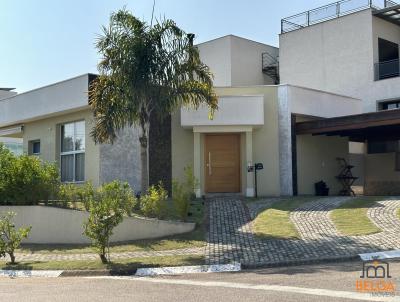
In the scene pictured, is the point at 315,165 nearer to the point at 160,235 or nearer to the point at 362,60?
the point at 362,60

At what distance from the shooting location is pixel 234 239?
12.5 metres

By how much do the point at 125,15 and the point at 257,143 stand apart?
24.6 feet

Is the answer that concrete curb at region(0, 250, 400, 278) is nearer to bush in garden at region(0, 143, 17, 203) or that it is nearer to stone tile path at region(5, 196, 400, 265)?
stone tile path at region(5, 196, 400, 265)

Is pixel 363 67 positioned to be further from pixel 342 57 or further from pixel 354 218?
pixel 354 218

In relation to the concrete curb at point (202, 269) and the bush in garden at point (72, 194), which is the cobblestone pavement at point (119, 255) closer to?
the concrete curb at point (202, 269)

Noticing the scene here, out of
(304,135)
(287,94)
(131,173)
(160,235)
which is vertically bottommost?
(160,235)

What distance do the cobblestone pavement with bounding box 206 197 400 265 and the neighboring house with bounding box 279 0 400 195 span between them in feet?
27.9

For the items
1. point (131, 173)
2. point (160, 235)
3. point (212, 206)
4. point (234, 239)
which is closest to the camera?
point (234, 239)

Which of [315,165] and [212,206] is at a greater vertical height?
[315,165]

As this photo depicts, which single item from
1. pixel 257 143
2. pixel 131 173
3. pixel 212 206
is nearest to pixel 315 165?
pixel 257 143

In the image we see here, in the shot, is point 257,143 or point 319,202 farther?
point 257,143

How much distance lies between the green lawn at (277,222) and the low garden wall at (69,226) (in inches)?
75.7

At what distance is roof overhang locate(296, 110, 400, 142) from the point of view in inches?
705

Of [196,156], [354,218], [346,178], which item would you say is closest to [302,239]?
[354,218]
